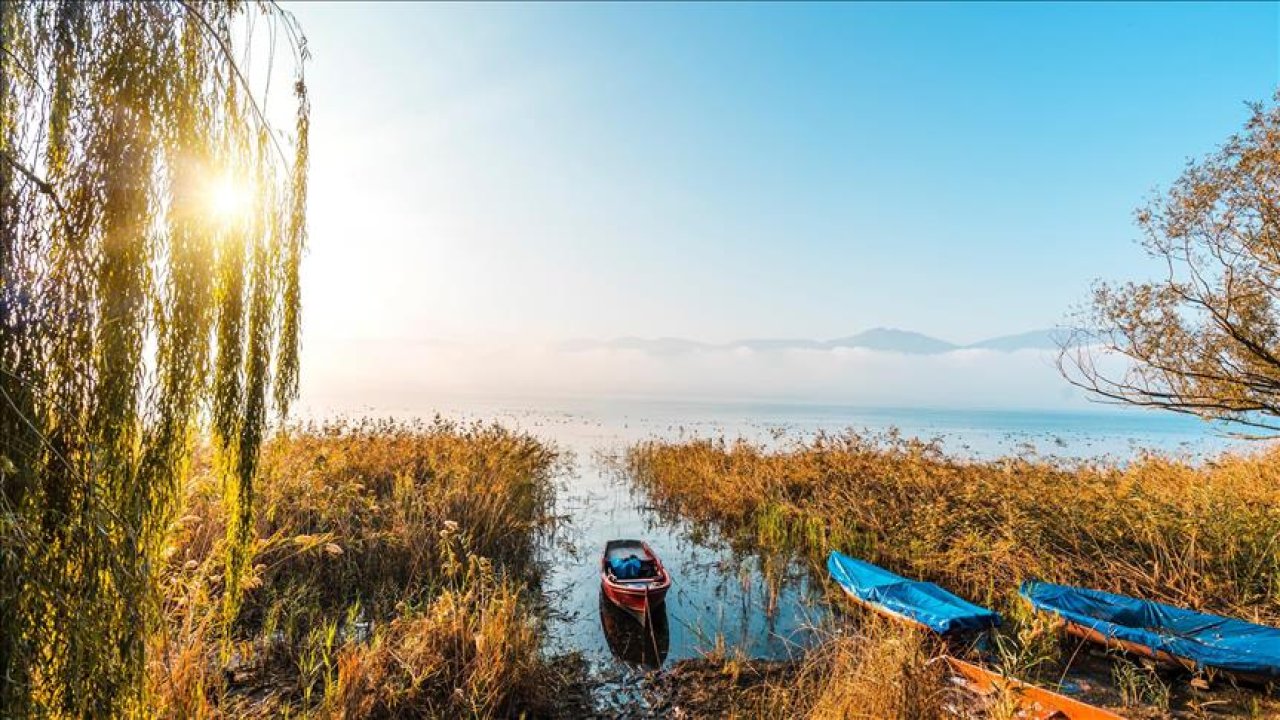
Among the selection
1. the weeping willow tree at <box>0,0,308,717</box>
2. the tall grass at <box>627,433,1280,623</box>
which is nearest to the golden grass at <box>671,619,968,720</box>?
the tall grass at <box>627,433,1280,623</box>

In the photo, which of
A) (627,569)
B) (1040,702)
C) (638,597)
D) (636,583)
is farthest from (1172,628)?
(627,569)

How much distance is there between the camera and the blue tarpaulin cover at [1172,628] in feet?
21.4

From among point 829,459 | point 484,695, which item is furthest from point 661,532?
point 484,695

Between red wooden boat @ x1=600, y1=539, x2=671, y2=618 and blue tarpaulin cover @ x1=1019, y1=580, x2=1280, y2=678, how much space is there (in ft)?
19.7

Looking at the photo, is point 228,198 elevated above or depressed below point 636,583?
above

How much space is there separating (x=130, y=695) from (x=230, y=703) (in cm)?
412

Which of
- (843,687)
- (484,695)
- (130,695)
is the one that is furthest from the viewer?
(484,695)

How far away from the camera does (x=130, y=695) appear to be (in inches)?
113

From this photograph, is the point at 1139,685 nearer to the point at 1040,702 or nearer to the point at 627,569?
the point at 1040,702

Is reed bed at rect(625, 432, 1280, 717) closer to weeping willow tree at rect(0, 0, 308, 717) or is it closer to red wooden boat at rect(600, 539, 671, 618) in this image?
red wooden boat at rect(600, 539, 671, 618)

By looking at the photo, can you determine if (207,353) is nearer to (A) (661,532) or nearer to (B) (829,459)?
(A) (661,532)

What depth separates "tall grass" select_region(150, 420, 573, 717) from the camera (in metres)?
5.79

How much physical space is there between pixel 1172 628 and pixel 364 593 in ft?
40.7

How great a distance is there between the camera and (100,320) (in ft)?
9.04
